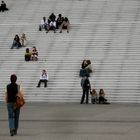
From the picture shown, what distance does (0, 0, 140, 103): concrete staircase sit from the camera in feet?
91.4

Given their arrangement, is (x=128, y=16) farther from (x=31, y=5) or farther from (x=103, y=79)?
(x=103, y=79)

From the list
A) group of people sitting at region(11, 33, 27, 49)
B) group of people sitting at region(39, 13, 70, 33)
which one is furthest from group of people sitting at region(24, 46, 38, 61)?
group of people sitting at region(39, 13, 70, 33)

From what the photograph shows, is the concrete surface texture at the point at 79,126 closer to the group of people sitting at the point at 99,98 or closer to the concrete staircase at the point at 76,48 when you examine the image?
the group of people sitting at the point at 99,98

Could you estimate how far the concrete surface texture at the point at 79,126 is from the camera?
13398 millimetres

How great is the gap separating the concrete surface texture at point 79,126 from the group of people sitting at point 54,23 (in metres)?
16.3

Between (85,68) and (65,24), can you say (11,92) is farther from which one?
(65,24)

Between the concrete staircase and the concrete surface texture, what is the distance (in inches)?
276

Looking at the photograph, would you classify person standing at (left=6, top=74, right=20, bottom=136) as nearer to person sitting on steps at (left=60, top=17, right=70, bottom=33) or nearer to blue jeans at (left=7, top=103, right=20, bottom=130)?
blue jeans at (left=7, top=103, right=20, bottom=130)

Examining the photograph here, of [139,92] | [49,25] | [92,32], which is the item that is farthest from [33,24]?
[139,92]

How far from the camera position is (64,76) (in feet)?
97.1

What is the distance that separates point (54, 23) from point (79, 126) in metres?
21.6

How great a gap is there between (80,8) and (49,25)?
16.0 ft

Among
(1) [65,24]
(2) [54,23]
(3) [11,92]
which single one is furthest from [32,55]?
(3) [11,92]

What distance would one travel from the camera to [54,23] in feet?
120
